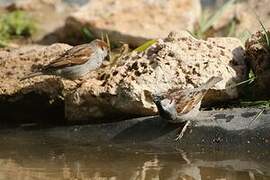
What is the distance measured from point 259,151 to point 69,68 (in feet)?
7.36

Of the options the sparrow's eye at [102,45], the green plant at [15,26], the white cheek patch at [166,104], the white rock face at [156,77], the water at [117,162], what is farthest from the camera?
the green plant at [15,26]

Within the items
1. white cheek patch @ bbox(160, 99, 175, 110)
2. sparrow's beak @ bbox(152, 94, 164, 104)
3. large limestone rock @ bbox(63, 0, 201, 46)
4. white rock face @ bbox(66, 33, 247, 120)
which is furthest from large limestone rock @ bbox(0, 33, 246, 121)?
large limestone rock @ bbox(63, 0, 201, 46)

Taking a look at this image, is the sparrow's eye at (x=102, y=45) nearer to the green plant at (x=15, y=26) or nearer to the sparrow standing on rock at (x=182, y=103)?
the sparrow standing on rock at (x=182, y=103)

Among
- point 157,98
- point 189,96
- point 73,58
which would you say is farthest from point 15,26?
point 189,96

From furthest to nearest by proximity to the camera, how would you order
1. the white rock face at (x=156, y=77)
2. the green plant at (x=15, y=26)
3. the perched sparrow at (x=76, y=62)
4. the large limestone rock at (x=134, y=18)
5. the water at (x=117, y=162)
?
the green plant at (x=15, y=26)
the large limestone rock at (x=134, y=18)
the perched sparrow at (x=76, y=62)
the white rock face at (x=156, y=77)
the water at (x=117, y=162)

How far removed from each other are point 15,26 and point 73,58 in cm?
361

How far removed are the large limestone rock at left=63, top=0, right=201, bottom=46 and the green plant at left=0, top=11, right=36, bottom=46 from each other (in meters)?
0.78

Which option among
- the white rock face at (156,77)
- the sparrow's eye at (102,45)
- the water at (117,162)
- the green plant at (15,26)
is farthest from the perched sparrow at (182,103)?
the green plant at (15,26)

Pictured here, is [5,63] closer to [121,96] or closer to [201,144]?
[121,96]

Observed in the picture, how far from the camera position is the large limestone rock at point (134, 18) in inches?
376

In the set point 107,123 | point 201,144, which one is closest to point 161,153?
point 201,144

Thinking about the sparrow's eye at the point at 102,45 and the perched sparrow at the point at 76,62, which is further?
the sparrow's eye at the point at 102,45

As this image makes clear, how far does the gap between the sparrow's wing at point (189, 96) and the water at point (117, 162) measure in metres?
0.38

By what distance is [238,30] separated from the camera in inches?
390
